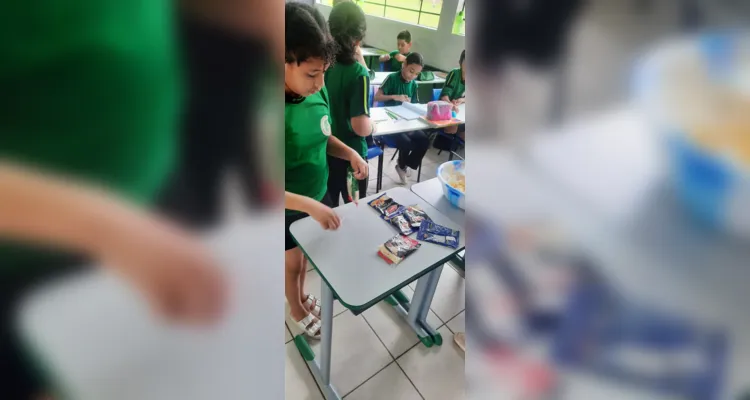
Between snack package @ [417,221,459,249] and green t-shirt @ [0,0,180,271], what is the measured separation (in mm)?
962

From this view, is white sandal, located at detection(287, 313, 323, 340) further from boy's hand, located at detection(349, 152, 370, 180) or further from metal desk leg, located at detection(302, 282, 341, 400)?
boy's hand, located at detection(349, 152, 370, 180)

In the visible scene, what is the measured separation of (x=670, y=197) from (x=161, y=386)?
363mm

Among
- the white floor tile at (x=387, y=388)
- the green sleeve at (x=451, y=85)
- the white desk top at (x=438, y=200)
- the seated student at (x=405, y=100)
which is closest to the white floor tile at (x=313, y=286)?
the white floor tile at (x=387, y=388)

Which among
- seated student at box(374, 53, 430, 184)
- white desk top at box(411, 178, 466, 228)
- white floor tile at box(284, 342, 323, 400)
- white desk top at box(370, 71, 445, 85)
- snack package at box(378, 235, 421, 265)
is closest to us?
snack package at box(378, 235, 421, 265)

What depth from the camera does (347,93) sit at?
152cm

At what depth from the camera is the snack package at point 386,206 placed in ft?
4.09

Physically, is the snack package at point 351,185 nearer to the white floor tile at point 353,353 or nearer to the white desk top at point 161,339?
the white floor tile at point 353,353

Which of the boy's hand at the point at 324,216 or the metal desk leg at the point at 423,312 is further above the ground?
the boy's hand at the point at 324,216

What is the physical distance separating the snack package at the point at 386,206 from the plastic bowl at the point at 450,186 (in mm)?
200

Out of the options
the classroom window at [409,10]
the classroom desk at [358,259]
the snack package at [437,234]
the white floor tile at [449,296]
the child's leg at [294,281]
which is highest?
the classroom window at [409,10]

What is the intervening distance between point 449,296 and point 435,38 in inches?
145

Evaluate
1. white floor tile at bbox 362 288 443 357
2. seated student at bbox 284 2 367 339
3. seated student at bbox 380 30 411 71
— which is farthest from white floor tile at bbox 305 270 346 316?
seated student at bbox 380 30 411 71

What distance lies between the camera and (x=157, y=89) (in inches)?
9.1

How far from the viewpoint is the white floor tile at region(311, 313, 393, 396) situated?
1469 millimetres
